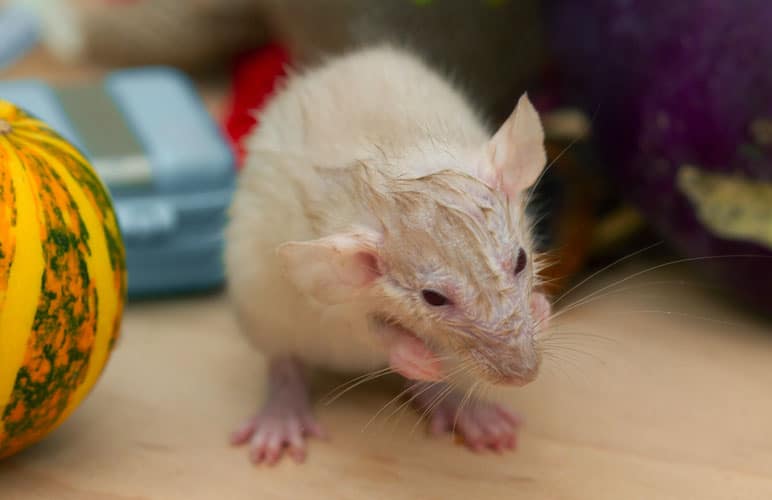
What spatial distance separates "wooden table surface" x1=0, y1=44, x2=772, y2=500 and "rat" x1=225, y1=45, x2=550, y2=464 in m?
0.08

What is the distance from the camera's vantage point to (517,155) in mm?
1669

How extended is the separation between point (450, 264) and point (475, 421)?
0.51 meters

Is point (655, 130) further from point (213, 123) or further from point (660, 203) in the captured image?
point (213, 123)

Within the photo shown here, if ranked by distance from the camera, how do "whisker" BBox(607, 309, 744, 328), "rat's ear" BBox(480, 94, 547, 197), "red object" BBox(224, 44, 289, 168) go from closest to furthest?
"rat's ear" BBox(480, 94, 547, 197), "whisker" BBox(607, 309, 744, 328), "red object" BBox(224, 44, 289, 168)

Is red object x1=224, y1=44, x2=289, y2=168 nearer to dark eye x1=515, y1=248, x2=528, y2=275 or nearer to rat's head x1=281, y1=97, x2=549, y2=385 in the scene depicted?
rat's head x1=281, y1=97, x2=549, y2=385

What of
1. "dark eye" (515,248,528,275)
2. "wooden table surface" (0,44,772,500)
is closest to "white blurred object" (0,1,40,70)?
"wooden table surface" (0,44,772,500)

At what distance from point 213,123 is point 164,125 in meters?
0.12

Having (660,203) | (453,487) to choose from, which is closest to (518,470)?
(453,487)

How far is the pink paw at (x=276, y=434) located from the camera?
1912 millimetres

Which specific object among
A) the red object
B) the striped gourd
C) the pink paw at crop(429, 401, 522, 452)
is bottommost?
the pink paw at crop(429, 401, 522, 452)

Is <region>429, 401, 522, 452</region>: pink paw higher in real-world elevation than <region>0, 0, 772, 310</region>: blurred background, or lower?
lower

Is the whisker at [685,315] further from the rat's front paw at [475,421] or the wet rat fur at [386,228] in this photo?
the wet rat fur at [386,228]

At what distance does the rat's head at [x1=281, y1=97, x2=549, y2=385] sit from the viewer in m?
1.55

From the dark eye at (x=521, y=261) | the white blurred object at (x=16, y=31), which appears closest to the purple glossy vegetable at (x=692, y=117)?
the dark eye at (x=521, y=261)
